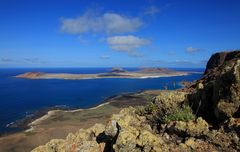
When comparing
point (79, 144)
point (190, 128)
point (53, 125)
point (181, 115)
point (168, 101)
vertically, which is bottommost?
point (53, 125)

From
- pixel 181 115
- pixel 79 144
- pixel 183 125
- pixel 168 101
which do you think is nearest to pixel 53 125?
pixel 79 144

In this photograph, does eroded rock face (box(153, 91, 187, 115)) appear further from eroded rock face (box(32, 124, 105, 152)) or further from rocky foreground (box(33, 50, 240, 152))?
eroded rock face (box(32, 124, 105, 152))

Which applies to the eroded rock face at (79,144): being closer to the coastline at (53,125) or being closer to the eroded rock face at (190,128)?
the eroded rock face at (190,128)

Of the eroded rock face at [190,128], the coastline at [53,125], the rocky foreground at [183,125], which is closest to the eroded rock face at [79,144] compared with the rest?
the rocky foreground at [183,125]

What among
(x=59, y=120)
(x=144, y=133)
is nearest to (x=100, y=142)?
(x=144, y=133)

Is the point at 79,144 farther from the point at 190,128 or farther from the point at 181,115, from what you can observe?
the point at 190,128

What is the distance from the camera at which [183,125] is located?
26.7ft

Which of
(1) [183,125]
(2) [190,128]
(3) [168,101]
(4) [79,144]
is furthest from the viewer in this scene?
(3) [168,101]

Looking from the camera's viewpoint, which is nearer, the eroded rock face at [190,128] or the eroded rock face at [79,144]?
the eroded rock face at [190,128]

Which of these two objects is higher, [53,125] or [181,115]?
[181,115]

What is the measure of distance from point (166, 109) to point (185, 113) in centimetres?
145

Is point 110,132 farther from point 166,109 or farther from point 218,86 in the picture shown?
point 218,86

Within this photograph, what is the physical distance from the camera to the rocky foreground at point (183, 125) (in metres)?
7.30

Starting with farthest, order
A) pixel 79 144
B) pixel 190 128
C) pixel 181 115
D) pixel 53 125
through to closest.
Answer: pixel 53 125
pixel 79 144
pixel 181 115
pixel 190 128
